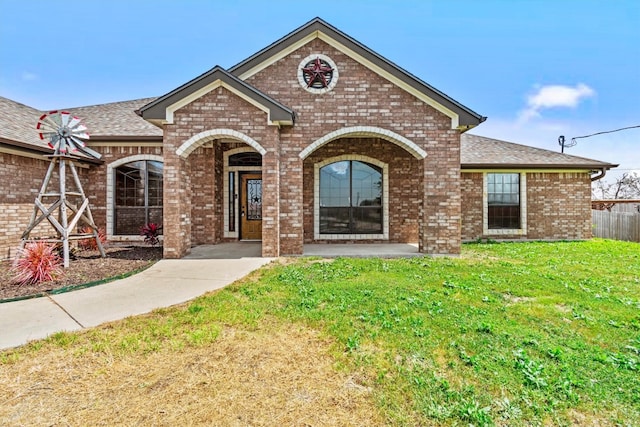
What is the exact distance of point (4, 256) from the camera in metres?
7.39

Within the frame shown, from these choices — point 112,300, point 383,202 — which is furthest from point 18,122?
point 383,202

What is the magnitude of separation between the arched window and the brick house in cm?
3

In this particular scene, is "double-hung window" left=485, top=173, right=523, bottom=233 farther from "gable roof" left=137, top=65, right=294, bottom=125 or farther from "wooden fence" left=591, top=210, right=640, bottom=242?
"gable roof" left=137, top=65, right=294, bottom=125

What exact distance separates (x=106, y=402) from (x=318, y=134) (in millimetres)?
7245

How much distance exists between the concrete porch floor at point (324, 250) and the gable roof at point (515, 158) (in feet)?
13.8

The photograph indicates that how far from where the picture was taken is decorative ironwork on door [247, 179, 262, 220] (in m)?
11.2

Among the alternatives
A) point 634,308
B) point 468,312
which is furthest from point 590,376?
point 634,308

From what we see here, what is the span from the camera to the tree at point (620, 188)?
36.1 meters

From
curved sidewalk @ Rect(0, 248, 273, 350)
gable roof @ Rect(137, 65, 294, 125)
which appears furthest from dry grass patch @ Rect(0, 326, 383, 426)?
gable roof @ Rect(137, 65, 294, 125)

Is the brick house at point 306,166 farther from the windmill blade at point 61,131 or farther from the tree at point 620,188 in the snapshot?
the tree at point 620,188

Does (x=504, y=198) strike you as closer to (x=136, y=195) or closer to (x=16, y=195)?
(x=136, y=195)

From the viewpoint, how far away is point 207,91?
7.86 m

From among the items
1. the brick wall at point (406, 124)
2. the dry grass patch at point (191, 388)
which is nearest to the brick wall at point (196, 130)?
the brick wall at point (406, 124)

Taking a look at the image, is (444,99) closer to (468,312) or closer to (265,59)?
(265,59)
